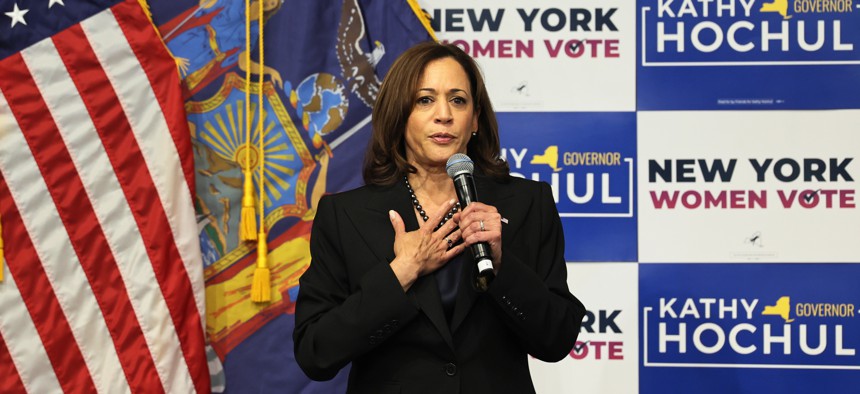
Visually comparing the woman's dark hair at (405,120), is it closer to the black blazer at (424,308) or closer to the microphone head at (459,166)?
the black blazer at (424,308)

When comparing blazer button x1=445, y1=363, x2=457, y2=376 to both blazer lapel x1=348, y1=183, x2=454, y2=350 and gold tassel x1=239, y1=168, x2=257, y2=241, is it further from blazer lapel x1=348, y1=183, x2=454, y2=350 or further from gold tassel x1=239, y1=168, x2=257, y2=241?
gold tassel x1=239, y1=168, x2=257, y2=241

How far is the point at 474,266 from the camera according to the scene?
1605 mm

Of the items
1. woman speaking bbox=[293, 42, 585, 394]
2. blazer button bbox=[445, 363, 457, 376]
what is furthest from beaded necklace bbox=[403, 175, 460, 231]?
blazer button bbox=[445, 363, 457, 376]

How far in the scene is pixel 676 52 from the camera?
124 inches

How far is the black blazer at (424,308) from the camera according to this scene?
167cm

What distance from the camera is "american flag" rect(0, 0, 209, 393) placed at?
2.90 meters

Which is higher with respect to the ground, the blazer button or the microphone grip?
the microphone grip

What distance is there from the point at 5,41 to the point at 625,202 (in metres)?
2.18

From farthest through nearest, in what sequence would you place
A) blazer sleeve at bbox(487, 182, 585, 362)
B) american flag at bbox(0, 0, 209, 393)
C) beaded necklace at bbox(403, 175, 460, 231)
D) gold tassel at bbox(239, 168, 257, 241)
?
gold tassel at bbox(239, 168, 257, 241) < american flag at bbox(0, 0, 209, 393) < beaded necklace at bbox(403, 175, 460, 231) < blazer sleeve at bbox(487, 182, 585, 362)

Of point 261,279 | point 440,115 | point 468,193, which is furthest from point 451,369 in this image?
point 261,279

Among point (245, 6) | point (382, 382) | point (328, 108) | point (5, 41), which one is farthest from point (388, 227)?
point (5, 41)

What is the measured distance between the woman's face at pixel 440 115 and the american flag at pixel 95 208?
4.67 ft

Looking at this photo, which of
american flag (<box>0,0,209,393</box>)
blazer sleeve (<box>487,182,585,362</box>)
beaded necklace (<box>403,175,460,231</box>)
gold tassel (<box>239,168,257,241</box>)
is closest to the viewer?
blazer sleeve (<box>487,182,585,362</box>)

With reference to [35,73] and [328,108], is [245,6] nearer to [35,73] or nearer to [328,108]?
[328,108]
